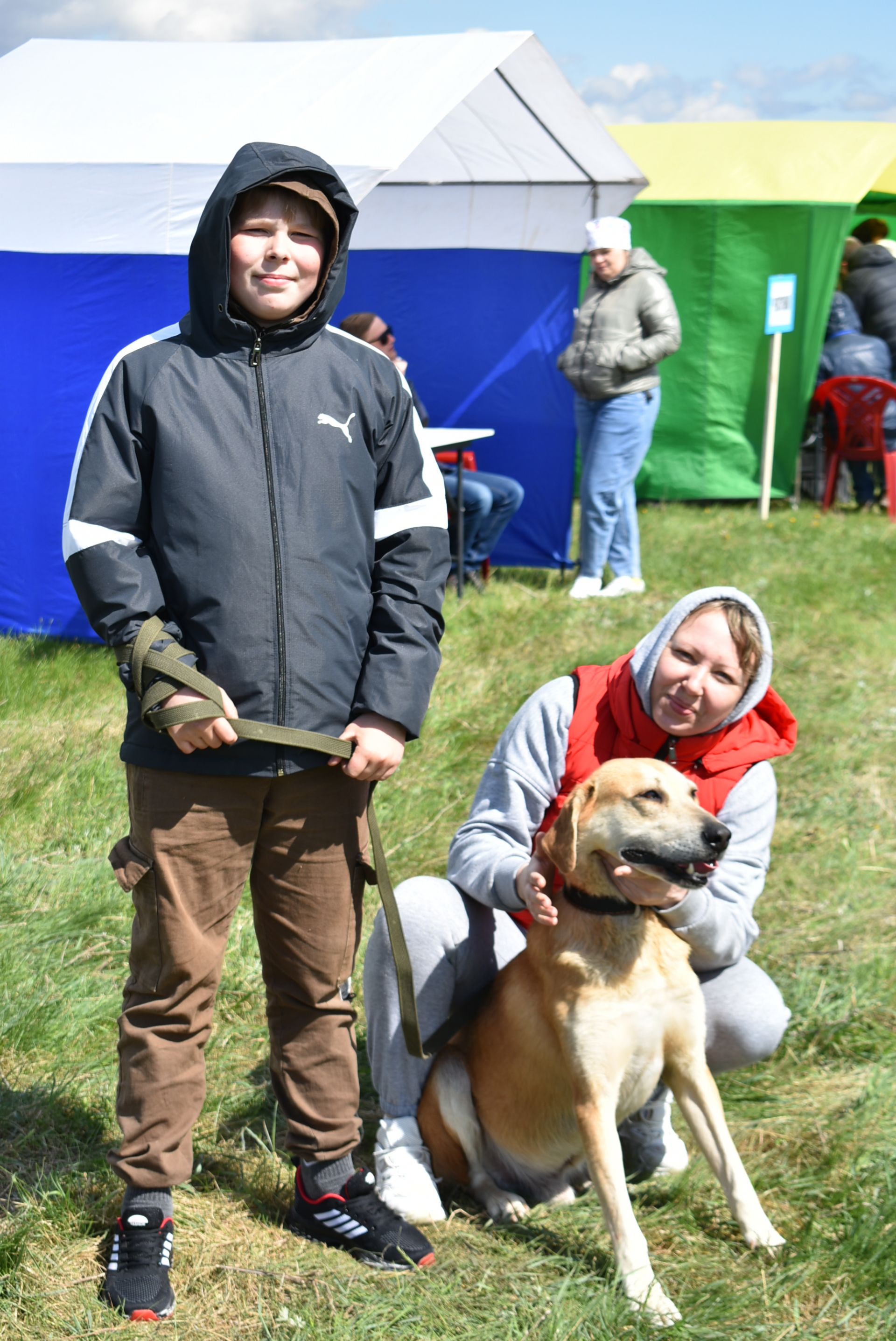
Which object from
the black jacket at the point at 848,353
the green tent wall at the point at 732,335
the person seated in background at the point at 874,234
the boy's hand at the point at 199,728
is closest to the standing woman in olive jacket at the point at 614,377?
the green tent wall at the point at 732,335

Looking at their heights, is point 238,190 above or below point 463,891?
above

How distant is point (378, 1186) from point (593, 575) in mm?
5244

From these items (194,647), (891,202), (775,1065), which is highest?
(891,202)

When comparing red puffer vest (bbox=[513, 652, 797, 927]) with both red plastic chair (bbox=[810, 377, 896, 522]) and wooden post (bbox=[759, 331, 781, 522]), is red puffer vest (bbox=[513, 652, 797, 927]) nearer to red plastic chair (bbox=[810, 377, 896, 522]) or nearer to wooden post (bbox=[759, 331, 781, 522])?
wooden post (bbox=[759, 331, 781, 522])

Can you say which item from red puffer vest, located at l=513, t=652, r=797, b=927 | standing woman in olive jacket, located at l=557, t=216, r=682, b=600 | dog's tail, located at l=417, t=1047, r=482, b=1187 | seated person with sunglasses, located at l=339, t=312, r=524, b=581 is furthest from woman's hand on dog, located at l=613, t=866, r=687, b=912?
standing woman in olive jacket, located at l=557, t=216, r=682, b=600

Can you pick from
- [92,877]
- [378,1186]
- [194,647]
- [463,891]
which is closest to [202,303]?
[194,647]

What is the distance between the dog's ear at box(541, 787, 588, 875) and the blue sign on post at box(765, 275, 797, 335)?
8.02 metres

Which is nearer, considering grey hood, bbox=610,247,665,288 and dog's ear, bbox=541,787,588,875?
dog's ear, bbox=541,787,588,875

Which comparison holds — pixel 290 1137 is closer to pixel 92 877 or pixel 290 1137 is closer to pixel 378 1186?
pixel 378 1186

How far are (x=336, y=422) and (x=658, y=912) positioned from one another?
1.12m

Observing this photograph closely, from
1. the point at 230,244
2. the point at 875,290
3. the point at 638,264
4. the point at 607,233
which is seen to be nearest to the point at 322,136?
the point at 607,233

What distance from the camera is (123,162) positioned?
540cm

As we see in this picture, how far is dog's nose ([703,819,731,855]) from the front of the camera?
87.3 inches

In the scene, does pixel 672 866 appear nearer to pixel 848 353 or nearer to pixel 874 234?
pixel 848 353
